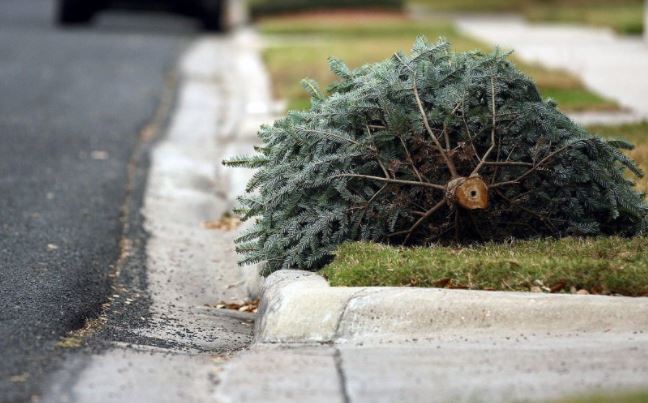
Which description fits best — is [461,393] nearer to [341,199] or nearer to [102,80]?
[341,199]

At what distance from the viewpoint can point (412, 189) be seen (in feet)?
20.9

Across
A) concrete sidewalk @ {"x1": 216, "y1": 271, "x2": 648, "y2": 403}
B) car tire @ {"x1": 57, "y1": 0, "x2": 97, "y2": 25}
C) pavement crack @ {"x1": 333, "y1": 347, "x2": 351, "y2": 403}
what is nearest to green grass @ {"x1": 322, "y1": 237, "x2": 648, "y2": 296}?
concrete sidewalk @ {"x1": 216, "y1": 271, "x2": 648, "y2": 403}

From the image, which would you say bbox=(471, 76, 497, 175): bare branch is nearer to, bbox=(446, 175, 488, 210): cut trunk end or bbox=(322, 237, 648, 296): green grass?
bbox=(446, 175, 488, 210): cut trunk end

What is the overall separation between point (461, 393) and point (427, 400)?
0.45 feet

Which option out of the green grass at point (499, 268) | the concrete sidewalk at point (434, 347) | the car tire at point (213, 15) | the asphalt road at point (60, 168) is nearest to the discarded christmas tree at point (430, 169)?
the green grass at point (499, 268)

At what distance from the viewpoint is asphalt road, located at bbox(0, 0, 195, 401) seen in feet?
18.7

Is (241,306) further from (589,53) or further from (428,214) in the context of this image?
(589,53)

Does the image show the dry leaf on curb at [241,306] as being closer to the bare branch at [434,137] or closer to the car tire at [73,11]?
the bare branch at [434,137]

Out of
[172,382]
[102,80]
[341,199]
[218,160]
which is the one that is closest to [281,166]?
[341,199]

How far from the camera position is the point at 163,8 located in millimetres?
22078

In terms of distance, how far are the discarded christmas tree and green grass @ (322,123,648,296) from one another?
281mm

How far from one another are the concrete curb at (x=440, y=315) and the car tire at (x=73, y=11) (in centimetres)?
1720

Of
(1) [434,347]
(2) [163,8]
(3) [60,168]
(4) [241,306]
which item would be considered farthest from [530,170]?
(2) [163,8]

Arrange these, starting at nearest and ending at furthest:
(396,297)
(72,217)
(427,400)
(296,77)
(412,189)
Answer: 1. (427,400)
2. (396,297)
3. (412,189)
4. (72,217)
5. (296,77)
